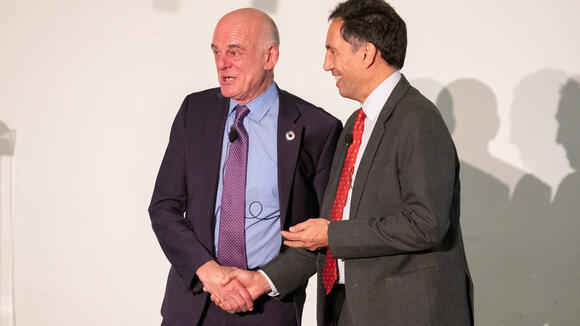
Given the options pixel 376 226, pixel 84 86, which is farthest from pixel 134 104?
pixel 376 226

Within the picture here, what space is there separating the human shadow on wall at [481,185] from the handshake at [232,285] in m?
1.74

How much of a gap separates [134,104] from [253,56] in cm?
148

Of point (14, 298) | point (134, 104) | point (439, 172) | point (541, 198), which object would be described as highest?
point (439, 172)

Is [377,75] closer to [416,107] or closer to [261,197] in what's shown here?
[416,107]

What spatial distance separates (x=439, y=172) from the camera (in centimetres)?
172

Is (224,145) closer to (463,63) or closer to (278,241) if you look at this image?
(278,241)

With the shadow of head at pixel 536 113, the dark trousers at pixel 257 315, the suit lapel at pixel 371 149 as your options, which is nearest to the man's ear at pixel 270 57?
the suit lapel at pixel 371 149

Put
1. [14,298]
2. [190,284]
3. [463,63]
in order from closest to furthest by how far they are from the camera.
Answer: [190,284]
[463,63]
[14,298]

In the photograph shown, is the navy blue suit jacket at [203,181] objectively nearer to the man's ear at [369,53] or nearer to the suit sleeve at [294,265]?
the suit sleeve at [294,265]

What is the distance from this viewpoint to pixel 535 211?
341 cm

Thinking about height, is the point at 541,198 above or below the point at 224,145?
below

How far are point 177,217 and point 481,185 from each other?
190 centimetres

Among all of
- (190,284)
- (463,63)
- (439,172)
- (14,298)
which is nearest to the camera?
→ (439,172)

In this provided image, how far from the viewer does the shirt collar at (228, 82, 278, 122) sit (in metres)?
2.28
